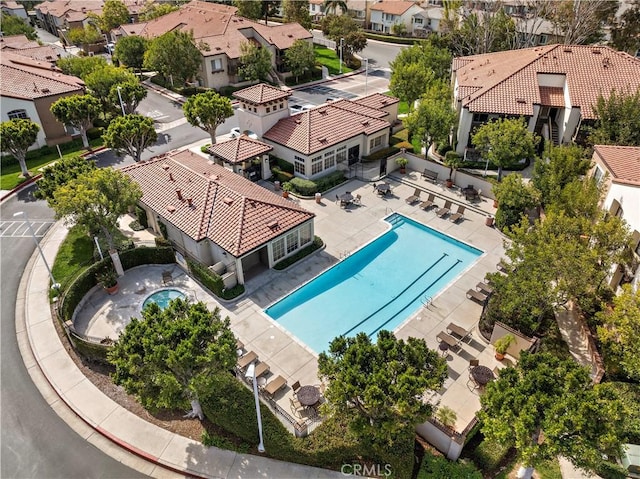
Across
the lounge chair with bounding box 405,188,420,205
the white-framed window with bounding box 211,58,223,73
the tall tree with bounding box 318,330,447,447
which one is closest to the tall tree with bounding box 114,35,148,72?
the white-framed window with bounding box 211,58,223,73

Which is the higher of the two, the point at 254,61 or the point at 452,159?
the point at 254,61

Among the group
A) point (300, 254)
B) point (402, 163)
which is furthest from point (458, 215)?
point (300, 254)

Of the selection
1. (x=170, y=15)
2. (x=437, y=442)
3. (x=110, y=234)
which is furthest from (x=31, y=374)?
(x=170, y=15)

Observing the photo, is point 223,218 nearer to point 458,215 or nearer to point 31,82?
point 458,215

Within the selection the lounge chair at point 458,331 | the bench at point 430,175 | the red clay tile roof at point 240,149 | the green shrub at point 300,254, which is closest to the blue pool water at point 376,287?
the green shrub at point 300,254

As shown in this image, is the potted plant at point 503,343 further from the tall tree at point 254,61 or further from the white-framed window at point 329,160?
the tall tree at point 254,61

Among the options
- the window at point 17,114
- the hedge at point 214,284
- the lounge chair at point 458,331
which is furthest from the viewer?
the window at point 17,114

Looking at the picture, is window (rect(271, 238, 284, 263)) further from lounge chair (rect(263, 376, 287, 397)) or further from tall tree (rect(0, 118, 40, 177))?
tall tree (rect(0, 118, 40, 177))
